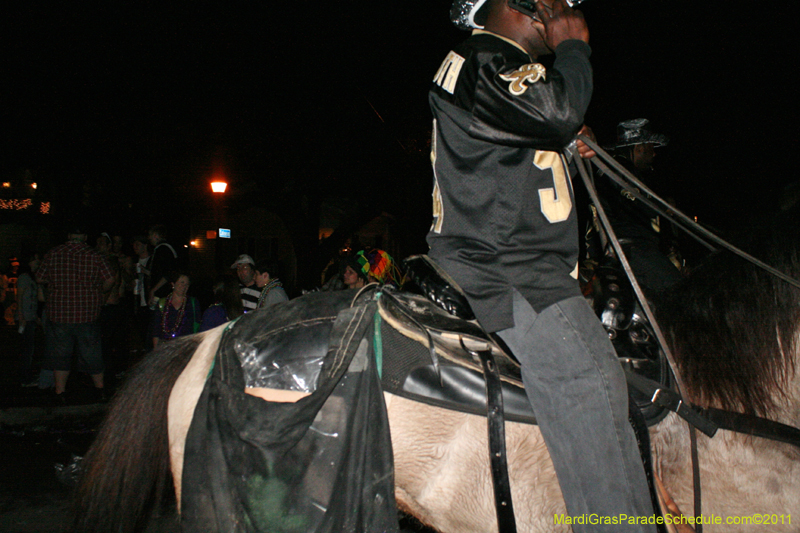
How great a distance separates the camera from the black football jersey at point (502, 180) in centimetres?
158

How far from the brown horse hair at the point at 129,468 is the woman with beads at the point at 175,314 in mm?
5492

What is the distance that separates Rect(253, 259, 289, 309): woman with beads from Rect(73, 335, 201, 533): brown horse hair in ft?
14.9

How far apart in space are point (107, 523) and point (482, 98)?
2070mm

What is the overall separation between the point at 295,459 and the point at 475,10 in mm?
1914

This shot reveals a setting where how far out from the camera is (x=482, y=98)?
1.59 metres

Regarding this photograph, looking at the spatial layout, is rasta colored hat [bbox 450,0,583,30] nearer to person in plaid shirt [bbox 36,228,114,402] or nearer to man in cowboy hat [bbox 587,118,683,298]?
man in cowboy hat [bbox 587,118,683,298]

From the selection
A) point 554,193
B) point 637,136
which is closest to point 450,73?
point 554,193

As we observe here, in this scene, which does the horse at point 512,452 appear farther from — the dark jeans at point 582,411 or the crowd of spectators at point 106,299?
the crowd of spectators at point 106,299

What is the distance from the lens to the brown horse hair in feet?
5.87

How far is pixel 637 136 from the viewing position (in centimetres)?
347

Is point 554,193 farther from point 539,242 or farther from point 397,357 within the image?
point 397,357

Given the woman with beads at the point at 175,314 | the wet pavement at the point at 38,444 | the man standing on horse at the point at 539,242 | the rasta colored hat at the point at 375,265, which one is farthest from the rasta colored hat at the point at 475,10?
the woman with beads at the point at 175,314

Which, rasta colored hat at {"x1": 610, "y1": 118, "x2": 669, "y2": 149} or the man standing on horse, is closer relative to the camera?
the man standing on horse

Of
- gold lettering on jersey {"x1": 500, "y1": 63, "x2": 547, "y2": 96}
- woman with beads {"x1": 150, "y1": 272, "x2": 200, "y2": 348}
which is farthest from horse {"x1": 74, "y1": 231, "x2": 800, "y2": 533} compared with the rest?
woman with beads {"x1": 150, "y1": 272, "x2": 200, "y2": 348}
